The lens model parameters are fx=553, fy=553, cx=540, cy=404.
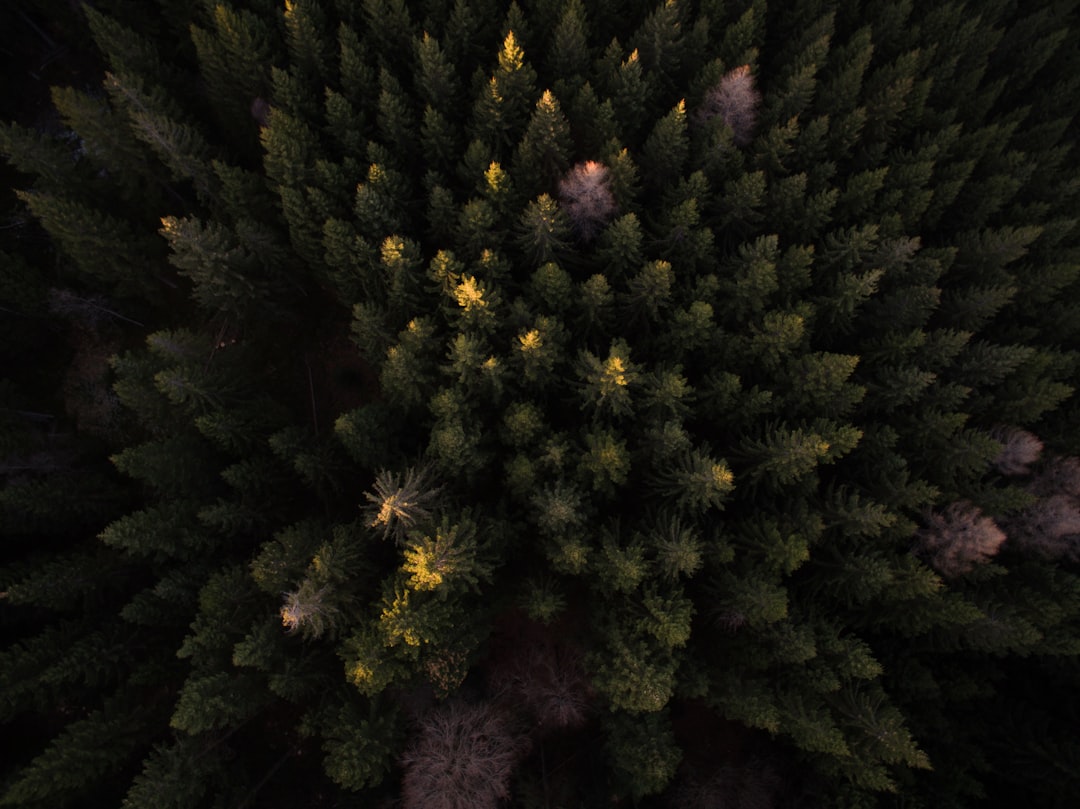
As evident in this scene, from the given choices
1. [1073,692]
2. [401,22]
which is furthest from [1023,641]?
[401,22]

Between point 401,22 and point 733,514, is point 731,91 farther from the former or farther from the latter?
point 733,514

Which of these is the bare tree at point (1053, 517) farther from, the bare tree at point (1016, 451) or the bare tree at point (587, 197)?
the bare tree at point (587, 197)

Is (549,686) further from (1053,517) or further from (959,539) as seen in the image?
(1053,517)

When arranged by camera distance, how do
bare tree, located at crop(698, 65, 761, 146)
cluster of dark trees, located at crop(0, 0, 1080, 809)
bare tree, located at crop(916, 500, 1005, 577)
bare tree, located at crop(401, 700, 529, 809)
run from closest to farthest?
cluster of dark trees, located at crop(0, 0, 1080, 809) → bare tree, located at crop(916, 500, 1005, 577) → bare tree, located at crop(401, 700, 529, 809) → bare tree, located at crop(698, 65, 761, 146)

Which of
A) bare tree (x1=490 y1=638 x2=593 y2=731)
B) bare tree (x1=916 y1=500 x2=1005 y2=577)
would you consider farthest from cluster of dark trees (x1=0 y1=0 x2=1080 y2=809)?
bare tree (x1=490 y1=638 x2=593 y2=731)

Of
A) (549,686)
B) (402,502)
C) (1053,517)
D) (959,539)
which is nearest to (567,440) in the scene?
(402,502)

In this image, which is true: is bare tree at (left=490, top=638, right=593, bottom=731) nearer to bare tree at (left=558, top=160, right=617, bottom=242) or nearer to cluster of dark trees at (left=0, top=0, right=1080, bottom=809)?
cluster of dark trees at (left=0, top=0, right=1080, bottom=809)
